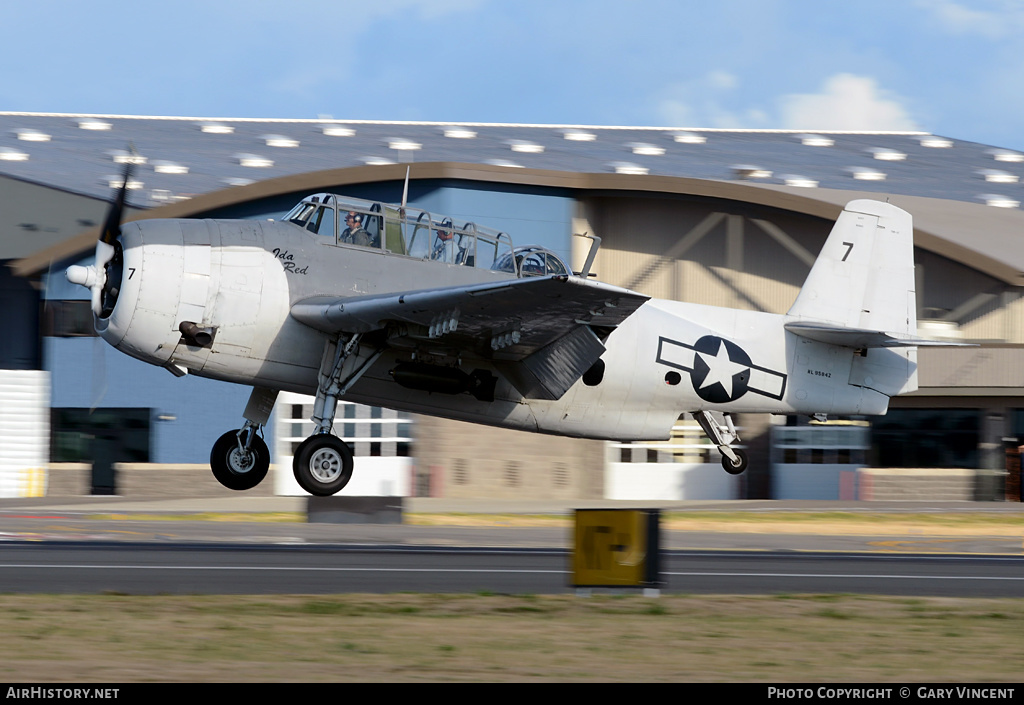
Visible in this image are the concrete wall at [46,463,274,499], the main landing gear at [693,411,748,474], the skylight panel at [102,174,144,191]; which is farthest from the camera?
the skylight panel at [102,174,144,191]

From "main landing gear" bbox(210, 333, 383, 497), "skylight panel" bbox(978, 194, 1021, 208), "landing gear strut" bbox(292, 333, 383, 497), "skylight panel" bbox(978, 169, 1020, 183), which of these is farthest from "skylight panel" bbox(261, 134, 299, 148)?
"landing gear strut" bbox(292, 333, 383, 497)

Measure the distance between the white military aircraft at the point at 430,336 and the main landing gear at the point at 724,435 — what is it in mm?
29

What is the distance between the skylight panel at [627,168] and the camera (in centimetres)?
3653

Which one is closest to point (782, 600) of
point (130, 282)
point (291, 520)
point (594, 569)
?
point (594, 569)

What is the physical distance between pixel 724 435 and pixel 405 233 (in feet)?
19.2

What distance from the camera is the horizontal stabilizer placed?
17.5m

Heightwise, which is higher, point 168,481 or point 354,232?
point 354,232

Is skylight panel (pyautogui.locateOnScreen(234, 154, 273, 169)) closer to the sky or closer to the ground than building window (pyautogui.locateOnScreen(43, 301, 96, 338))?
closer to the sky

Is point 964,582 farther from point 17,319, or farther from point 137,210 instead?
point 17,319

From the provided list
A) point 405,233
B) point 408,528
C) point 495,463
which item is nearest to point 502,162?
point 495,463

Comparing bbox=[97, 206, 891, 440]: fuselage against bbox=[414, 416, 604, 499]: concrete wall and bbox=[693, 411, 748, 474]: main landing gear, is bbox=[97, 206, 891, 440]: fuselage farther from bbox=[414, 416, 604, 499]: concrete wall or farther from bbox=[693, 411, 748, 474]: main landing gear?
bbox=[414, 416, 604, 499]: concrete wall

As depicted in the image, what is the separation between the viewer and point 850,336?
17.9 metres

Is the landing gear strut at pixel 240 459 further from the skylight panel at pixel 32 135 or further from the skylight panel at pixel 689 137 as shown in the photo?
the skylight panel at pixel 689 137

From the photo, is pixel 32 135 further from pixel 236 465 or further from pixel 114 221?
pixel 236 465
